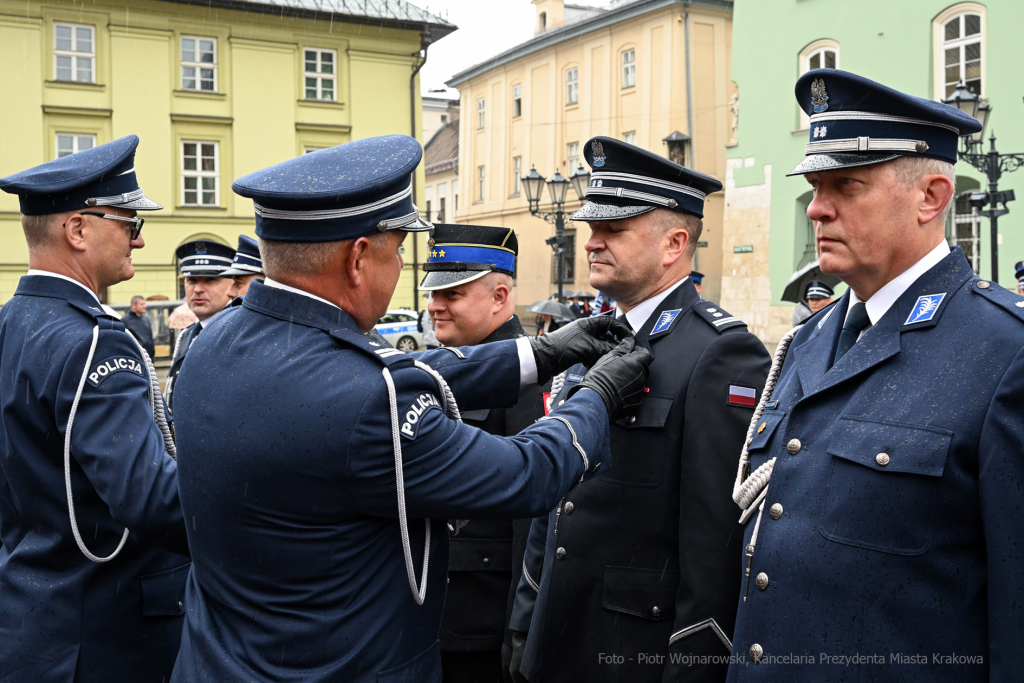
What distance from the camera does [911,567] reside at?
1874 millimetres

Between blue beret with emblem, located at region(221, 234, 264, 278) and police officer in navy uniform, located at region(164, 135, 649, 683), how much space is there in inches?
160

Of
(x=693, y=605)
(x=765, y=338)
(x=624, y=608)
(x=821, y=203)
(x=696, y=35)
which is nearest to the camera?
(x=821, y=203)

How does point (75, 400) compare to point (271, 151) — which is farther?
point (271, 151)

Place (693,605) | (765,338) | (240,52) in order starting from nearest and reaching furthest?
(693,605) → (765,338) → (240,52)

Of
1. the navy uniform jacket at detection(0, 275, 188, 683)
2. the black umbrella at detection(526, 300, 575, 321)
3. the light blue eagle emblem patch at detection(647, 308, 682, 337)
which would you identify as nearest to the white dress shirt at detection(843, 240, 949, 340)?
the light blue eagle emblem patch at detection(647, 308, 682, 337)

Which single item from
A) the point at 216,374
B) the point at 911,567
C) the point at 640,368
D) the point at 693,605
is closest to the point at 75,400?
the point at 216,374

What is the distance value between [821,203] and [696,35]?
2825 centimetres

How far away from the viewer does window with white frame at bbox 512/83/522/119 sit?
35.2 metres

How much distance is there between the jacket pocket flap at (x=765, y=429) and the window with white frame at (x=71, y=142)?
25.2 metres

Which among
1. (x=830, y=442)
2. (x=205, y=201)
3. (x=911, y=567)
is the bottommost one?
(x=911, y=567)

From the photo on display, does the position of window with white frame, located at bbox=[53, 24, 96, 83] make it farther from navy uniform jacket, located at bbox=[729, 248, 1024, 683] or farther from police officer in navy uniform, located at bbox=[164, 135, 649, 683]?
navy uniform jacket, located at bbox=[729, 248, 1024, 683]

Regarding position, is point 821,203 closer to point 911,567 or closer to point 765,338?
point 911,567

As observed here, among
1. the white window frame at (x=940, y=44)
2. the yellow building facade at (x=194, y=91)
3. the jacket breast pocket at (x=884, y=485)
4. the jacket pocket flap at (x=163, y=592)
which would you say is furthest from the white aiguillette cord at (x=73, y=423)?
the yellow building facade at (x=194, y=91)

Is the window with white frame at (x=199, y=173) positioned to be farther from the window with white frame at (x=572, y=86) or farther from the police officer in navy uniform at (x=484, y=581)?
the police officer in navy uniform at (x=484, y=581)
